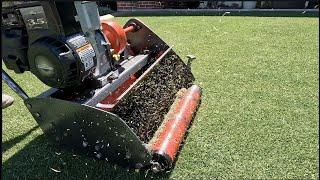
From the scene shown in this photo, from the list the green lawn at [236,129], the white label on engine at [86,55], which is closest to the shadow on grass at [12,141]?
the green lawn at [236,129]

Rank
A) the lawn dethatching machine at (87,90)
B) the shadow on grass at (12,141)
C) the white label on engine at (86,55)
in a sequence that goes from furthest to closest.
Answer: the shadow on grass at (12,141), the white label on engine at (86,55), the lawn dethatching machine at (87,90)

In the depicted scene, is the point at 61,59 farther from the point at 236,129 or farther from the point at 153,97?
the point at 236,129

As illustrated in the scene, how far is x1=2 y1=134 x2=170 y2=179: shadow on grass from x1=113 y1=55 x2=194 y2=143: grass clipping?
320 millimetres

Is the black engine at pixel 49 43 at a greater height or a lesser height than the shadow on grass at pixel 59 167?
greater

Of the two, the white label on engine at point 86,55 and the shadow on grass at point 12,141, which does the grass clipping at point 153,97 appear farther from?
the shadow on grass at point 12,141

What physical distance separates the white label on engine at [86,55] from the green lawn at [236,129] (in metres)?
0.69

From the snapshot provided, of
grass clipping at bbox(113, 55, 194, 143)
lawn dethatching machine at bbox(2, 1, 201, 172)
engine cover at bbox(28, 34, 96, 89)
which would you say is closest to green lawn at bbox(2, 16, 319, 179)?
lawn dethatching machine at bbox(2, 1, 201, 172)

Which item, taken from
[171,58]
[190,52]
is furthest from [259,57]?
[171,58]

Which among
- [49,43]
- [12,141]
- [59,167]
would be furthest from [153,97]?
[12,141]

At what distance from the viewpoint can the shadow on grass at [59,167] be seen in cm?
251

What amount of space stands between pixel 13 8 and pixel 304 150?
7.42 ft

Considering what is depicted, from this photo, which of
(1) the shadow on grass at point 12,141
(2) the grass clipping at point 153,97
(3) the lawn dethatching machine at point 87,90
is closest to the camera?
(3) the lawn dethatching machine at point 87,90

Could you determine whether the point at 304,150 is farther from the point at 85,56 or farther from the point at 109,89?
the point at 85,56

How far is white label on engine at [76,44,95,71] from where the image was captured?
2.46 metres
